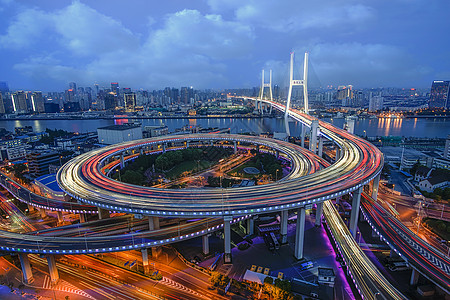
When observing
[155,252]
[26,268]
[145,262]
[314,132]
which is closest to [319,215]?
[155,252]

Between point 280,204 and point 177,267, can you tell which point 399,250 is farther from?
point 177,267

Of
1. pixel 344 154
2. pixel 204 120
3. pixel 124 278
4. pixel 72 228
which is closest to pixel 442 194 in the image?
pixel 344 154

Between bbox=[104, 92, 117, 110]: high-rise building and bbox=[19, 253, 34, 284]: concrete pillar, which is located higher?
bbox=[104, 92, 117, 110]: high-rise building

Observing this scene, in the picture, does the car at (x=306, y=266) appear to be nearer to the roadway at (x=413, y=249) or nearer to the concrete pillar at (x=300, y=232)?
the concrete pillar at (x=300, y=232)

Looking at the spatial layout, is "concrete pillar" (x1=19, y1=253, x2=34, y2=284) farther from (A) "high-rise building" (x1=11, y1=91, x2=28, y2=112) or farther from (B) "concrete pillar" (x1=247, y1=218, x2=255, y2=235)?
(A) "high-rise building" (x1=11, y1=91, x2=28, y2=112)

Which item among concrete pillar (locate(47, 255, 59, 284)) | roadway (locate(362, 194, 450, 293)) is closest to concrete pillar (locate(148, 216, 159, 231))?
concrete pillar (locate(47, 255, 59, 284))

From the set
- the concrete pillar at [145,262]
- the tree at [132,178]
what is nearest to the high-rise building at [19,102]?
the tree at [132,178]
